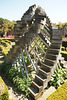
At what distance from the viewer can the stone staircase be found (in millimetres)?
3437

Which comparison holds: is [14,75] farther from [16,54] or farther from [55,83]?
[55,83]

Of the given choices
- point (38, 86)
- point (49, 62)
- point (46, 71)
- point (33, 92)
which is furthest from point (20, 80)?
point (49, 62)

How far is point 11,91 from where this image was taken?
3787 mm

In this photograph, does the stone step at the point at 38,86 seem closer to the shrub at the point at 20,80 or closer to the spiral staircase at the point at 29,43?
the spiral staircase at the point at 29,43

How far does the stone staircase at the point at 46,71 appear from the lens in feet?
11.3

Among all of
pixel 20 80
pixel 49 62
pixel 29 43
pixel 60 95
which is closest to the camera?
pixel 60 95

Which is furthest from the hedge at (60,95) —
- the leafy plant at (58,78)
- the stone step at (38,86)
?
the leafy plant at (58,78)

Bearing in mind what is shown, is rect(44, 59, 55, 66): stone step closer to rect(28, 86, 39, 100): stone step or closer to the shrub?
the shrub

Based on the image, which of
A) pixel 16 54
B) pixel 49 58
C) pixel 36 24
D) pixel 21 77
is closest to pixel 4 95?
pixel 21 77

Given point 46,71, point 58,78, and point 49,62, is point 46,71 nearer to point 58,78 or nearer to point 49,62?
point 49,62

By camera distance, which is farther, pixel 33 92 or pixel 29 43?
pixel 29 43

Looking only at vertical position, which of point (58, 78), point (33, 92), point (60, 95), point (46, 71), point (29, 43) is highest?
point (29, 43)

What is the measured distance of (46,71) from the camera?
12.9 ft

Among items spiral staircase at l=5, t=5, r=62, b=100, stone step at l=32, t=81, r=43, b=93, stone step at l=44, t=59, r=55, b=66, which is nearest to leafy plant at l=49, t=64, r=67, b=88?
spiral staircase at l=5, t=5, r=62, b=100
